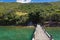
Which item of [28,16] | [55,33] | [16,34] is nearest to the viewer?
[16,34]

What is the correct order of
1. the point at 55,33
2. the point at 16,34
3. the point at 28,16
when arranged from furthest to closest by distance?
the point at 28,16 < the point at 55,33 < the point at 16,34

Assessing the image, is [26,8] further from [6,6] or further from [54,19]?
[54,19]

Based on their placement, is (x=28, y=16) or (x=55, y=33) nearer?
(x=55, y=33)

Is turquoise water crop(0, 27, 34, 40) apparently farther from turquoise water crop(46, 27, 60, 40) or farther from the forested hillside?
the forested hillside

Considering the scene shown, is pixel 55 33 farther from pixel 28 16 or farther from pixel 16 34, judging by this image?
pixel 28 16

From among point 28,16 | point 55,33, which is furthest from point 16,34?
point 28,16

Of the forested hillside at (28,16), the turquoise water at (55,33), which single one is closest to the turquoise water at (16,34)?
the turquoise water at (55,33)

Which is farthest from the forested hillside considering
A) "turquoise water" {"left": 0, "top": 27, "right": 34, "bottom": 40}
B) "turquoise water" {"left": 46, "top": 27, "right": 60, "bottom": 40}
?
"turquoise water" {"left": 0, "top": 27, "right": 34, "bottom": 40}

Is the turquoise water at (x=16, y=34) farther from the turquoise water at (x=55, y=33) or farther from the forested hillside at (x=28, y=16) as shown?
the forested hillside at (x=28, y=16)

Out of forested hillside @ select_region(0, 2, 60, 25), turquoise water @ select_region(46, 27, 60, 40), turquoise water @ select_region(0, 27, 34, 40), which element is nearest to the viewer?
turquoise water @ select_region(0, 27, 34, 40)

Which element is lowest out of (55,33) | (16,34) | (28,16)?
(28,16)

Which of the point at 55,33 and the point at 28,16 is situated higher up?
the point at 55,33

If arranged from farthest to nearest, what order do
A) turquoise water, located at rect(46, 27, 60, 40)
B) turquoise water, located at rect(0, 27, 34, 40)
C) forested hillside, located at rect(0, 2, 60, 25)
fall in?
forested hillside, located at rect(0, 2, 60, 25) → turquoise water, located at rect(46, 27, 60, 40) → turquoise water, located at rect(0, 27, 34, 40)
